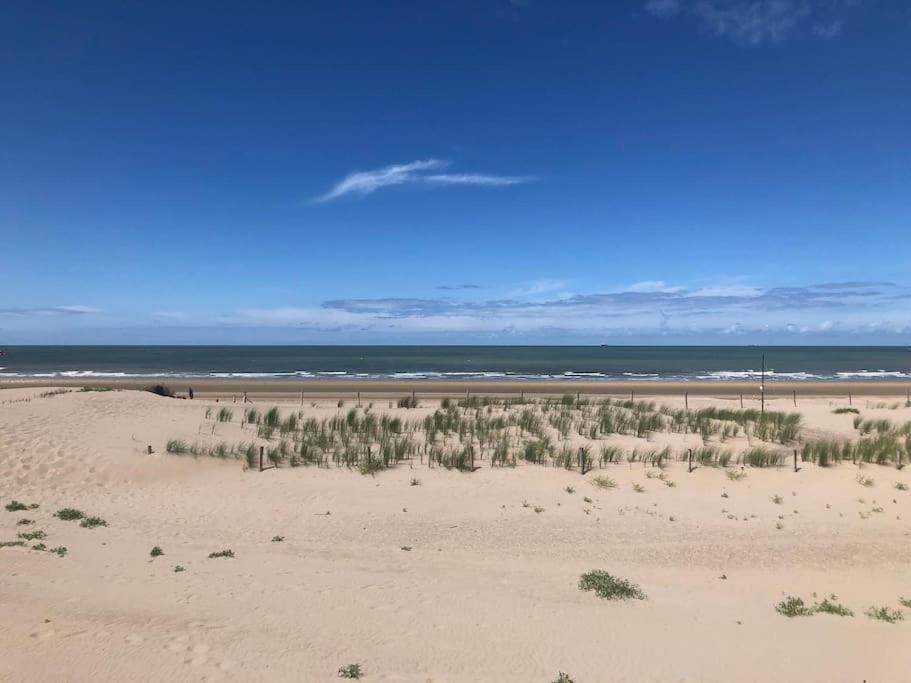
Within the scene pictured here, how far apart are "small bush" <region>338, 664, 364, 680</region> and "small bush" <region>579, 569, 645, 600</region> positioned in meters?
3.73

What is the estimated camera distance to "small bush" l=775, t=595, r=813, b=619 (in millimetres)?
7582

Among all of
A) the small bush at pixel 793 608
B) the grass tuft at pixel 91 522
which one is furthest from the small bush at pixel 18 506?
the small bush at pixel 793 608

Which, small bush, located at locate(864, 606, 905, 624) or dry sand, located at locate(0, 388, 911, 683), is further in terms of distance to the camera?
small bush, located at locate(864, 606, 905, 624)

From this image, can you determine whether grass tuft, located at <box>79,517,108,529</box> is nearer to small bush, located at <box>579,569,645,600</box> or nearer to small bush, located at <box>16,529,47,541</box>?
small bush, located at <box>16,529,47,541</box>

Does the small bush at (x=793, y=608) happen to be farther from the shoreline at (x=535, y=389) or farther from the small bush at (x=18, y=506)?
the shoreline at (x=535, y=389)

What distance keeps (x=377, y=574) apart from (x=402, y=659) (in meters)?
2.75

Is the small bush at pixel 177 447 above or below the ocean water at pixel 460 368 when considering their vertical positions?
below

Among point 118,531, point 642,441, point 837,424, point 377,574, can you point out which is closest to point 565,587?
point 377,574

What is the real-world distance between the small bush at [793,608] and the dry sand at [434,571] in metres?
0.13

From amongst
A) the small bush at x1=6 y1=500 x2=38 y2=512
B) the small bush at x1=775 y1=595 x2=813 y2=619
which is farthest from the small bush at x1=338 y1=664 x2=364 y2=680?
the small bush at x1=6 y1=500 x2=38 y2=512

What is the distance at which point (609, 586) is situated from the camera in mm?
8250

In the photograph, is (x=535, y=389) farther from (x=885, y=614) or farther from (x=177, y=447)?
(x=885, y=614)

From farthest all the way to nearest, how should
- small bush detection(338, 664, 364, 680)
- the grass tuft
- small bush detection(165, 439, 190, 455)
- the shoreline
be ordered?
the shoreline, small bush detection(165, 439, 190, 455), the grass tuft, small bush detection(338, 664, 364, 680)

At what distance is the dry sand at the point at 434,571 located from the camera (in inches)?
239
